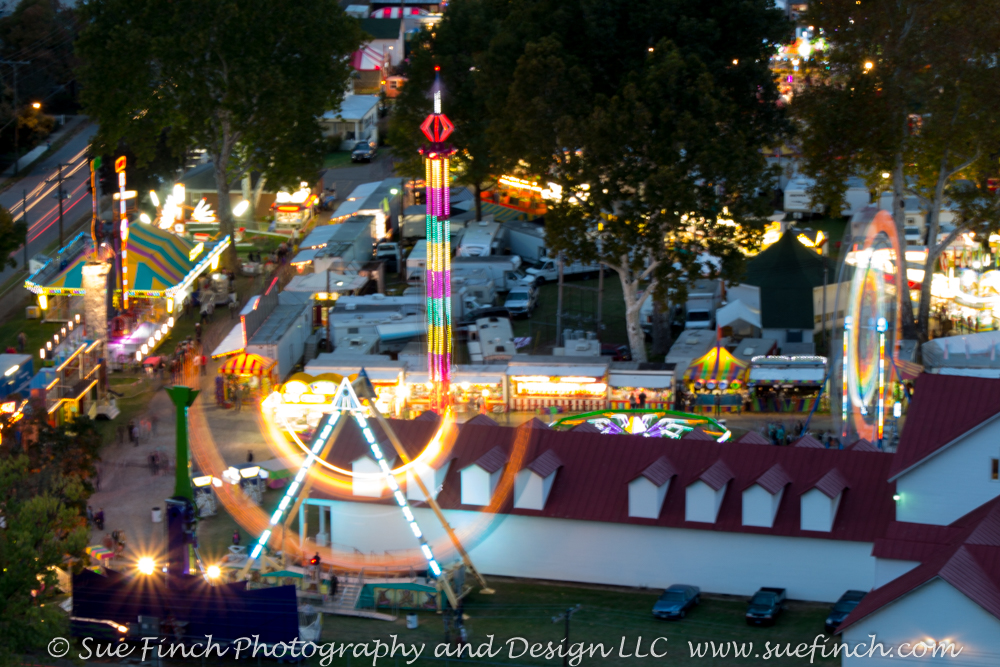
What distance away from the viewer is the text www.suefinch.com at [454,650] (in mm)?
37688

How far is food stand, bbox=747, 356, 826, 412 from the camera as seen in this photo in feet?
187

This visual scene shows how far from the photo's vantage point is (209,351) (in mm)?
65625

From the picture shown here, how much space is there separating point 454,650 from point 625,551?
650cm

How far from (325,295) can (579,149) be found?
1409cm

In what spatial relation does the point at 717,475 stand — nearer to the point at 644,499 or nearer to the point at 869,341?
the point at 644,499

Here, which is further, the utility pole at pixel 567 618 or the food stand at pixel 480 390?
the food stand at pixel 480 390

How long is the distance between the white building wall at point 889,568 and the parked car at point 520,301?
112 feet

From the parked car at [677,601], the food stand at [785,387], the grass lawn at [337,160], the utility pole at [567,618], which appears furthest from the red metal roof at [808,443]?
the grass lawn at [337,160]

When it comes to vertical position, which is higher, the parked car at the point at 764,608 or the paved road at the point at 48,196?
the paved road at the point at 48,196

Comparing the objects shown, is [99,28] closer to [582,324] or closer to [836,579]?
[582,324]

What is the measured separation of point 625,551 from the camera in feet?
140

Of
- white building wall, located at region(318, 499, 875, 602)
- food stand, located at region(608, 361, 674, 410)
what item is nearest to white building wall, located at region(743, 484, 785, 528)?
white building wall, located at region(318, 499, 875, 602)

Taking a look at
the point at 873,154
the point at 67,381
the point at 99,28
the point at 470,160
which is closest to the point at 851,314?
the point at 873,154

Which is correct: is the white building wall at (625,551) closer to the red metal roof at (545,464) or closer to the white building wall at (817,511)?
the white building wall at (817,511)
